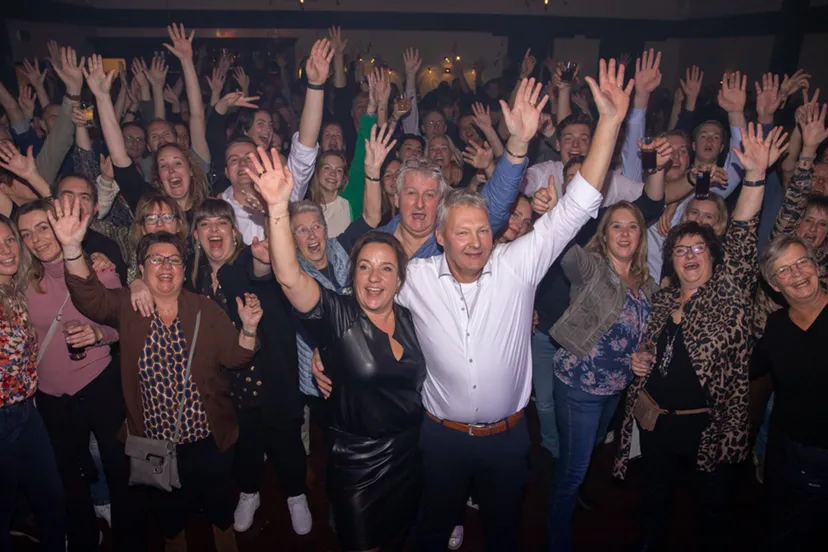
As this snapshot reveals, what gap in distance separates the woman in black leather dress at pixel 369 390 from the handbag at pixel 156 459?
2.47 feet

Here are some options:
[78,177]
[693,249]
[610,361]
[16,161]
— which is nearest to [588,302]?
[610,361]

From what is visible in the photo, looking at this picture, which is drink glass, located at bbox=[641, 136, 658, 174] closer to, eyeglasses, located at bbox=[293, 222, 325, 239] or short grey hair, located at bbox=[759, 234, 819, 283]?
short grey hair, located at bbox=[759, 234, 819, 283]

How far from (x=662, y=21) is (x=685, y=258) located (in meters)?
11.5

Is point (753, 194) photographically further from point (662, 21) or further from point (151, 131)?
point (662, 21)

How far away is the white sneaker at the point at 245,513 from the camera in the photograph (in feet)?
10.8

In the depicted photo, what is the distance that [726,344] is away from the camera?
8.40 ft

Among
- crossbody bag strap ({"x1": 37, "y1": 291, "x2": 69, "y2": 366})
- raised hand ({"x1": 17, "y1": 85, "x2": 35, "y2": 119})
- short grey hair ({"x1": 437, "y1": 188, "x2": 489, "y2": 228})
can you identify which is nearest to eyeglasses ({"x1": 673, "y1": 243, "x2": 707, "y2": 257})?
short grey hair ({"x1": 437, "y1": 188, "x2": 489, "y2": 228})

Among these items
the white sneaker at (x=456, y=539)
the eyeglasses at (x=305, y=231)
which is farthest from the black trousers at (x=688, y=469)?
the eyeglasses at (x=305, y=231)

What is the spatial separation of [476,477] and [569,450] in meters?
0.55

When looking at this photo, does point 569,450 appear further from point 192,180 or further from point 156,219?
point 192,180

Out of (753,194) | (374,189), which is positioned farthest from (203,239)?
(753,194)

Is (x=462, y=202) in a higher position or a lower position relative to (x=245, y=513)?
higher

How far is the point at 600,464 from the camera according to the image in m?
3.80

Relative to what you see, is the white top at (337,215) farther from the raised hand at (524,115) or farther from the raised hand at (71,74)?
the raised hand at (524,115)
